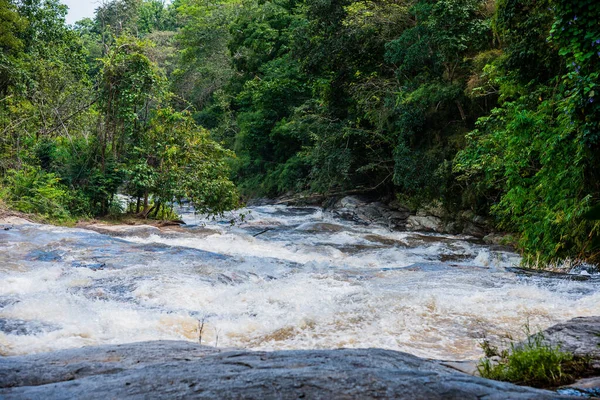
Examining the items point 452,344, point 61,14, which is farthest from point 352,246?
point 61,14

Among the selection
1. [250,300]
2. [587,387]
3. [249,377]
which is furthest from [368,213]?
[249,377]

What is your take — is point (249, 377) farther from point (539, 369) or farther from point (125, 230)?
point (125, 230)

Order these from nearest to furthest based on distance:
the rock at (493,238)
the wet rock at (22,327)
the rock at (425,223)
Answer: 1. the wet rock at (22,327)
2. the rock at (493,238)
3. the rock at (425,223)

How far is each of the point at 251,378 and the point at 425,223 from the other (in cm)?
1494

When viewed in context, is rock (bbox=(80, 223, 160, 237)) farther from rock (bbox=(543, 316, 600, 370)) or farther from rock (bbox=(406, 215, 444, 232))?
rock (bbox=(543, 316, 600, 370))

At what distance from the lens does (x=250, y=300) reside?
20.2ft

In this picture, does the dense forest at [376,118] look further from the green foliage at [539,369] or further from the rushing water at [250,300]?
the green foliage at [539,369]

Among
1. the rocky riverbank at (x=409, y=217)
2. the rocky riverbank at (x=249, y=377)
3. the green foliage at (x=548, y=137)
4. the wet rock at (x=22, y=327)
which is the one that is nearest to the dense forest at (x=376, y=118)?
the green foliage at (x=548, y=137)

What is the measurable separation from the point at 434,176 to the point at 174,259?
940cm

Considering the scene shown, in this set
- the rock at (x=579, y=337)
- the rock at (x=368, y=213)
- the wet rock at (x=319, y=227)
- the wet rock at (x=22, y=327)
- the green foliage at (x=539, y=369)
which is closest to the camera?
the green foliage at (x=539, y=369)

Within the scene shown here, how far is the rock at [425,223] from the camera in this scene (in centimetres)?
1628

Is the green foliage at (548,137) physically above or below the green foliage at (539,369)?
above

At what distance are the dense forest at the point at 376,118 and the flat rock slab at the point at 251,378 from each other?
13.7 ft

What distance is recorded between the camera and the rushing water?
4.84m
